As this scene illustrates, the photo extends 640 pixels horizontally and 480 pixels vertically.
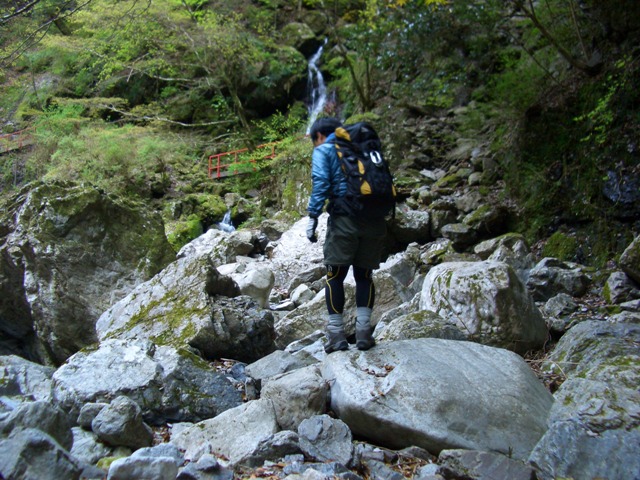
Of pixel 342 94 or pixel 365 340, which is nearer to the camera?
pixel 365 340

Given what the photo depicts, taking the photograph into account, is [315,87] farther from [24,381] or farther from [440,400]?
[440,400]

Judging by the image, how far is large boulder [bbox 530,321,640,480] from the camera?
237 centimetres

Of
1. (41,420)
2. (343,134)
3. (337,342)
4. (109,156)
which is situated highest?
(109,156)

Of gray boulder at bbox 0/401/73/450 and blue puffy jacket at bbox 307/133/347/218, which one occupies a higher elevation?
blue puffy jacket at bbox 307/133/347/218

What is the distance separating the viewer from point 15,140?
787 inches

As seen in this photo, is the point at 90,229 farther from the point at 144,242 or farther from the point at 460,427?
the point at 460,427

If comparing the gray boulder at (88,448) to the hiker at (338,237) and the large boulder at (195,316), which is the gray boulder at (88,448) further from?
the hiker at (338,237)

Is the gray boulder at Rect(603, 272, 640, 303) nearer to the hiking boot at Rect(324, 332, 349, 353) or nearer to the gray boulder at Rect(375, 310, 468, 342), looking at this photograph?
the gray boulder at Rect(375, 310, 468, 342)

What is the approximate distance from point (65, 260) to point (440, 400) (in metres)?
4.83

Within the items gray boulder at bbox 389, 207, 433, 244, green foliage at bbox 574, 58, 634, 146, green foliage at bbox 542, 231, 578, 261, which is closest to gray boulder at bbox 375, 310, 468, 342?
green foliage at bbox 542, 231, 578, 261

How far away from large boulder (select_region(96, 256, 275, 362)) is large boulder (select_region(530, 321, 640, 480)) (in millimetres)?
2577

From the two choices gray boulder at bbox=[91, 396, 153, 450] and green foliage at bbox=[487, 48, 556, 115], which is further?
green foliage at bbox=[487, 48, 556, 115]

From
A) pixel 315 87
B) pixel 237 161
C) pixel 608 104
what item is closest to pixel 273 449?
pixel 608 104

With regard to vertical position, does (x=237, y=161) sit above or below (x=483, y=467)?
above
